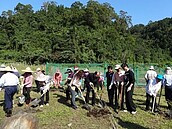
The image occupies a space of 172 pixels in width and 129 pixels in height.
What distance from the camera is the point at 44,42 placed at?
208 ft

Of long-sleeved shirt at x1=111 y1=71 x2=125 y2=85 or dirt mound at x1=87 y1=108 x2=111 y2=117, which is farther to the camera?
long-sleeved shirt at x1=111 y1=71 x2=125 y2=85

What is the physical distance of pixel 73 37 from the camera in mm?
61375

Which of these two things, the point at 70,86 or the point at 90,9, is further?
the point at 90,9

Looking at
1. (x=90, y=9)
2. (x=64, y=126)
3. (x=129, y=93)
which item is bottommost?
(x=64, y=126)

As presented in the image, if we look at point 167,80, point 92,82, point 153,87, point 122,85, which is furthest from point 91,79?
point 167,80

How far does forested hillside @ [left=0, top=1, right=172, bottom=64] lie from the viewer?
5847 centimetres

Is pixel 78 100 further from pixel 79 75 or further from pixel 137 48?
pixel 137 48

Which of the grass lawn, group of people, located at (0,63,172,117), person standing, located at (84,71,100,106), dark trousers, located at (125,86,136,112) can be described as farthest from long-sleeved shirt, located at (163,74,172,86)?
person standing, located at (84,71,100,106)

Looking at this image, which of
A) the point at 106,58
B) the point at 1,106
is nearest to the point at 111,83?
the point at 1,106

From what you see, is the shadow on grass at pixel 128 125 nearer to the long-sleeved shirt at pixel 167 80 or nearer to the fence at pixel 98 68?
the long-sleeved shirt at pixel 167 80

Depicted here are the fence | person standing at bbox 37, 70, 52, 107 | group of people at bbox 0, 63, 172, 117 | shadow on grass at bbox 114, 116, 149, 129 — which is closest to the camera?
A: shadow on grass at bbox 114, 116, 149, 129

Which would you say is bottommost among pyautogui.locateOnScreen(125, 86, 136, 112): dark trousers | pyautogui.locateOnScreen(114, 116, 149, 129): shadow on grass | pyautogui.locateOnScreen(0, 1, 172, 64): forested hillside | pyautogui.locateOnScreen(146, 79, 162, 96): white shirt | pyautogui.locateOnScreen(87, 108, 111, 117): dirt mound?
pyautogui.locateOnScreen(114, 116, 149, 129): shadow on grass

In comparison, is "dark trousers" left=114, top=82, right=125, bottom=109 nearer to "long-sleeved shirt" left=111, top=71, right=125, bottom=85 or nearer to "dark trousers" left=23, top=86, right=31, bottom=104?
"long-sleeved shirt" left=111, top=71, right=125, bottom=85

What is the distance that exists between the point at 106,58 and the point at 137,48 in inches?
474
